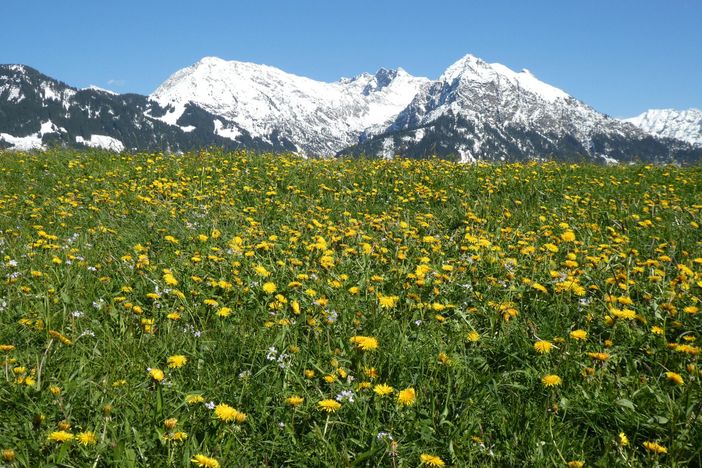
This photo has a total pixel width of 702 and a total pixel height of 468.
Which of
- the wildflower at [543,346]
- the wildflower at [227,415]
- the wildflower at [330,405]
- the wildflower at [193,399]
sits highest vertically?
the wildflower at [543,346]

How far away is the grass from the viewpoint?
8.70 feet

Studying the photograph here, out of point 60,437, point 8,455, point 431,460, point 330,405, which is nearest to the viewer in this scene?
point 8,455

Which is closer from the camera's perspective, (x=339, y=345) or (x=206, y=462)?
(x=206, y=462)

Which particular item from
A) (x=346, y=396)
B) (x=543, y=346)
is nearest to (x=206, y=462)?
(x=346, y=396)

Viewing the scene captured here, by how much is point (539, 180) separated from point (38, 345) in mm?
9720

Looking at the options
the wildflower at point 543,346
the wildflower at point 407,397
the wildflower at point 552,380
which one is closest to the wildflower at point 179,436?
the wildflower at point 407,397

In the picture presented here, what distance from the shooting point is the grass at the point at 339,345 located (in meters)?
2.65

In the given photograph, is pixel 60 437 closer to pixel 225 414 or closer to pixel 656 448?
pixel 225 414

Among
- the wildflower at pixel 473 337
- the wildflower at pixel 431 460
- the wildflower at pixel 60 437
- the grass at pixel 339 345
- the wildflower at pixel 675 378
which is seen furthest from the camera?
the wildflower at pixel 473 337

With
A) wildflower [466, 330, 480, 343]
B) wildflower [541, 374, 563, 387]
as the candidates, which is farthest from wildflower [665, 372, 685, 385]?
wildflower [466, 330, 480, 343]

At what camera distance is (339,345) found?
3689 mm

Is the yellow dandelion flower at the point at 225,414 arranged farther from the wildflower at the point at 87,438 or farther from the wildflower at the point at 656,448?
the wildflower at the point at 656,448

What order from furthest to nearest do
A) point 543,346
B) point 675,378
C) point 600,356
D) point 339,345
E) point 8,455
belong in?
point 339,345 → point 543,346 → point 600,356 → point 675,378 → point 8,455

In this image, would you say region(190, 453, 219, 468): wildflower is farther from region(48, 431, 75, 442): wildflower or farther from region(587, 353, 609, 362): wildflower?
region(587, 353, 609, 362): wildflower
